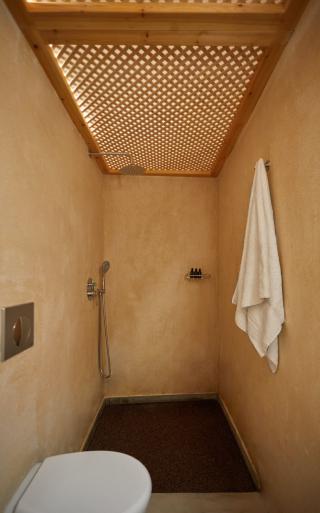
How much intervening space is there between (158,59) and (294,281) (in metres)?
1.20

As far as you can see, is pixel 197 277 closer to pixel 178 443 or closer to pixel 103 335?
pixel 103 335

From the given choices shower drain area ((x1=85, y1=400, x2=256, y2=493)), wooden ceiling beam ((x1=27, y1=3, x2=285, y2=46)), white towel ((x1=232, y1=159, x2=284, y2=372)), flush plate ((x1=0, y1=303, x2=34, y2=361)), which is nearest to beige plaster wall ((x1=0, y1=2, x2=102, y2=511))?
flush plate ((x1=0, y1=303, x2=34, y2=361))

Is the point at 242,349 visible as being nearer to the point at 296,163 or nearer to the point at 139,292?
the point at 139,292

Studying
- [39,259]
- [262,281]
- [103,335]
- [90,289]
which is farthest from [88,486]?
[103,335]

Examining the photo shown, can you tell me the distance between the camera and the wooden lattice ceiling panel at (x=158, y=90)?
113 centimetres

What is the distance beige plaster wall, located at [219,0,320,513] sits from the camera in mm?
884

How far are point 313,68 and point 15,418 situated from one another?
→ 1688mm

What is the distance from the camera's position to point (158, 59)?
115 cm

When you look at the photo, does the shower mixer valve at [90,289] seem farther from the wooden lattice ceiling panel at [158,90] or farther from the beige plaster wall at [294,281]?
the beige plaster wall at [294,281]

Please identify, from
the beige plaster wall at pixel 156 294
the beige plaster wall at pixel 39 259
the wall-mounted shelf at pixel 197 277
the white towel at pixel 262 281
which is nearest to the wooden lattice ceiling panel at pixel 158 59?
the beige plaster wall at pixel 39 259

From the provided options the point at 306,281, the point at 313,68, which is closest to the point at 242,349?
the point at 306,281

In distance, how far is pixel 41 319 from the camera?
1090mm

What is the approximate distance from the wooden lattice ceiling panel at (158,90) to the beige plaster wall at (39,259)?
0.63 ft

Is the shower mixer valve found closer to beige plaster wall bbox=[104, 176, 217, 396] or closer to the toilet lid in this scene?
beige plaster wall bbox=[104, 176, 217, 396]
